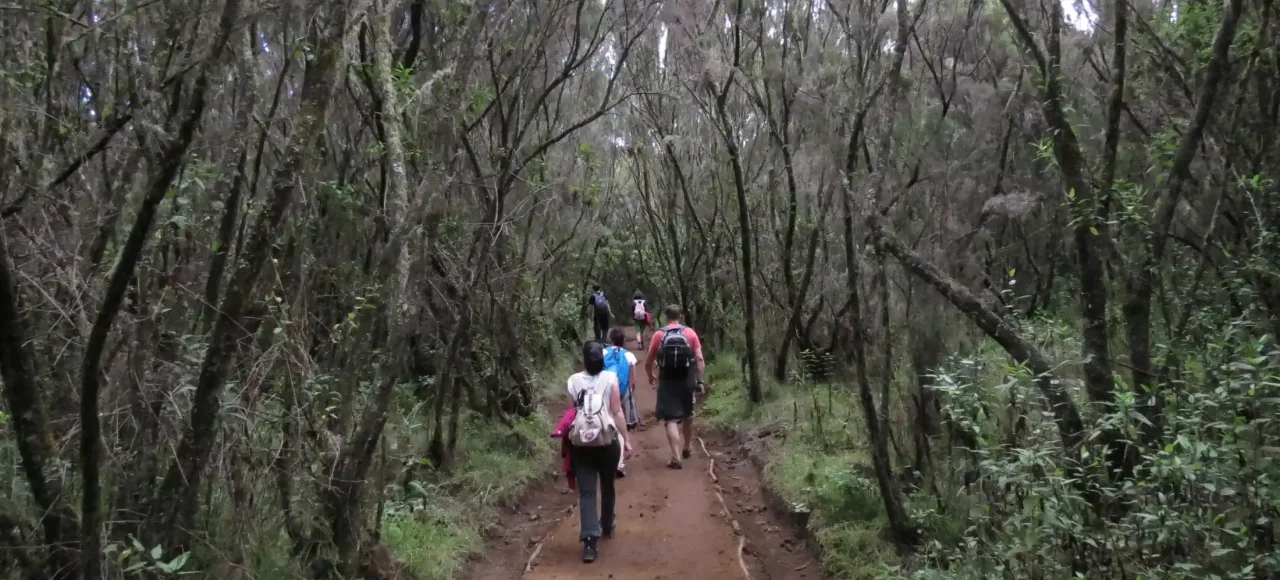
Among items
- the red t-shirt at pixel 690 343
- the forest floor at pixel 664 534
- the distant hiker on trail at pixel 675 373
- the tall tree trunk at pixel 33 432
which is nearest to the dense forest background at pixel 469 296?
the tall tree trunk at pixel 33 432

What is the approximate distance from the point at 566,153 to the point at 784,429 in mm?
8532

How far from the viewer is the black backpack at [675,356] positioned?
9.00m

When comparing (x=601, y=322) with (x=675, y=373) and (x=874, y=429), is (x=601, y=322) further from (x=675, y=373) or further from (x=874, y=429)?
(x=874, y=429)

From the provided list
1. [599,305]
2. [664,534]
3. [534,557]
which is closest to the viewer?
[534,557]

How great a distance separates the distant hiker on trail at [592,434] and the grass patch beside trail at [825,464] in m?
1.83

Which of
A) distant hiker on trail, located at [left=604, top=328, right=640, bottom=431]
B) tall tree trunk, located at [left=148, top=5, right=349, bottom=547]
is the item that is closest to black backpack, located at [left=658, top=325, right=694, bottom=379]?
distant hiker on trail, located at [left=604, top=328, right=640, bottom=431]

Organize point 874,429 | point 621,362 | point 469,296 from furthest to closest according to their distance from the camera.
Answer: point 621,362 < point 469,296 < point 874,429

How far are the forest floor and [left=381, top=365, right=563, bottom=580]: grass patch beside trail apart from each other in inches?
7.7

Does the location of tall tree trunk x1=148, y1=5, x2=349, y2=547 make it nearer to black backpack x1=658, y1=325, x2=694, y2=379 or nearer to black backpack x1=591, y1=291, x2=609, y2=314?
black backpack x1=658, y1=325, x2=694, y2=379

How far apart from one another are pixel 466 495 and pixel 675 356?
9.12ft

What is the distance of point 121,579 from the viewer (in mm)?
3549

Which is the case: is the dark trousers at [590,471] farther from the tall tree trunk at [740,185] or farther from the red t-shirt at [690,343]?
the tall tree trunk at [740,185]

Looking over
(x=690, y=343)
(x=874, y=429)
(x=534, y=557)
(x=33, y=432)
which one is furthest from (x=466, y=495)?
(x=33, y=432)

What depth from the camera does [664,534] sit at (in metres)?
6.96
